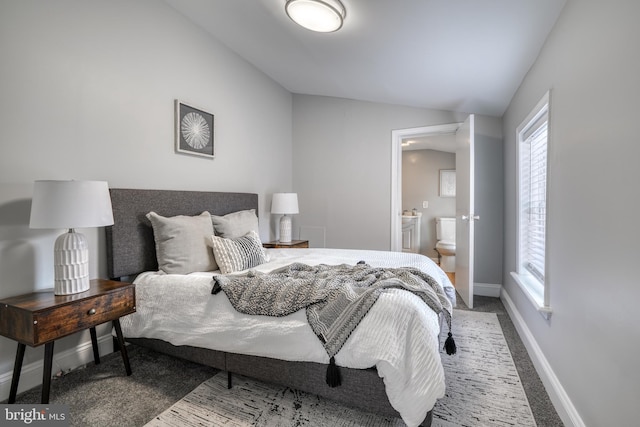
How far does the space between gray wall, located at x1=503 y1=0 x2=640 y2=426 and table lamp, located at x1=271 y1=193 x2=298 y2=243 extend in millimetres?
2623

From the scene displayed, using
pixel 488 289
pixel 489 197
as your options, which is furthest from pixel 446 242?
pixel 489 197

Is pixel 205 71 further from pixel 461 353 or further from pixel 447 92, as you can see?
pixel 461 353

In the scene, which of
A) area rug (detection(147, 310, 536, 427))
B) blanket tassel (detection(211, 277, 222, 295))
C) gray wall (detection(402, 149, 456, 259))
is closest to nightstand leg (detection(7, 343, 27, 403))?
area rug (detection(147, 310, 536, 427))

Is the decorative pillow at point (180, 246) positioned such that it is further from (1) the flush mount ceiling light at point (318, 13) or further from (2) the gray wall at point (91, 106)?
(1) the flush mount ceiling light at point (318, 13)

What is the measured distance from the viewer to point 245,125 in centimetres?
365

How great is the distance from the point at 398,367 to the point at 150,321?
1.55m

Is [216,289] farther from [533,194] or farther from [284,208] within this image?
[533,194]

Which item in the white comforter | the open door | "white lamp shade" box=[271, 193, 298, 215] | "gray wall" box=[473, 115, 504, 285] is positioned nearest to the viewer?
the white comforter

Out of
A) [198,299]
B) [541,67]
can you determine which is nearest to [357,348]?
[198,299]

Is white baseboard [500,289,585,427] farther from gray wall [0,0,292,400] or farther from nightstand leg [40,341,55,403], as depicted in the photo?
gray wall [0,0,292,400]

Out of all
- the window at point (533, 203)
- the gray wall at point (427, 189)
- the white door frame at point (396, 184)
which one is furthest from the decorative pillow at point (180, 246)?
the gray wall at point (427, 189)

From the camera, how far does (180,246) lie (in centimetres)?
229

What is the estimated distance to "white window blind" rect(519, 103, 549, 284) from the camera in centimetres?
239

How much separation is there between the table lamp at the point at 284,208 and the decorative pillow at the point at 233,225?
31.5 inches
